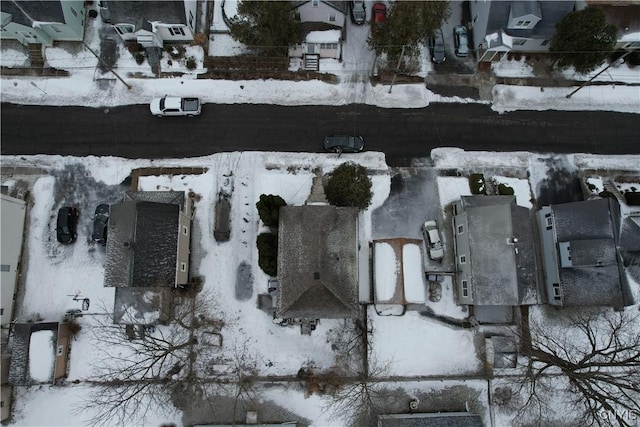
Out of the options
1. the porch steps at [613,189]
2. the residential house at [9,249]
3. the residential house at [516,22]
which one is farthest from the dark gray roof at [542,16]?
the residential house at [9,249]

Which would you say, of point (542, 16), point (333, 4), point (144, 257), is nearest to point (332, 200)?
point (144, 257)

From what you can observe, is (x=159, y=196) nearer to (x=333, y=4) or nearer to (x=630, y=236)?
(x=333, y=4)

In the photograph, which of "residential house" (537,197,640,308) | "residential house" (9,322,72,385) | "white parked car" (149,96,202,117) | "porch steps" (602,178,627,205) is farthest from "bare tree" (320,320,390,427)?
"porch steps" (602,178,627,205)

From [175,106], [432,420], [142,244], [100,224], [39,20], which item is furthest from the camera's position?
[175,106]

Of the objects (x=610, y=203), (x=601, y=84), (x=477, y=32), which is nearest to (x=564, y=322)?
(x=610, y=203)

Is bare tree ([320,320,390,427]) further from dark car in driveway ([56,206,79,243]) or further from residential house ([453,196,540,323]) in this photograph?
dark car in driveway ([56,206,79,243])

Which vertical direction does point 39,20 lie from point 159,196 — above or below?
above

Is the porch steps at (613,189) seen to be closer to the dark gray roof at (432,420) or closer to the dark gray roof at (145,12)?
the dark gray roof at (432,420)
